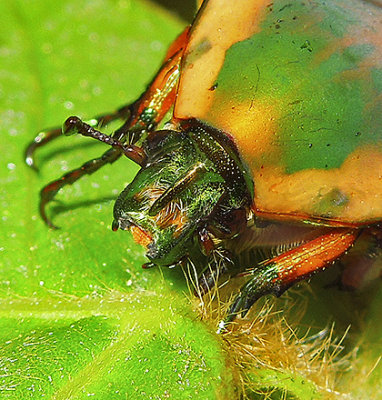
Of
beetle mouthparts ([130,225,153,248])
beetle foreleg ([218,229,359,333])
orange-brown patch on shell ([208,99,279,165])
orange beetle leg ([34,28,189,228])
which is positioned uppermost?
orange beetle leg ([34,28,189,228])

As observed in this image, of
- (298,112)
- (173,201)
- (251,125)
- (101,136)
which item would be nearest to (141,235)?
(173,201)

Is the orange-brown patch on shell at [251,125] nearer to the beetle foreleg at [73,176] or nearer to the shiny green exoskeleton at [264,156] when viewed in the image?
the shiny green exoskeleton at [264,156]

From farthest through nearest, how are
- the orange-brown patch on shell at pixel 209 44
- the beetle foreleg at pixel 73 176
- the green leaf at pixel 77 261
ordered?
the beetle foreleg at pixel 73 176
the orange-brown patch on shell at pixel 209 44
the green leaf at pixel 77 261

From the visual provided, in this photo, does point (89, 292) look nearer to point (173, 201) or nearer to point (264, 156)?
point (173, 201)

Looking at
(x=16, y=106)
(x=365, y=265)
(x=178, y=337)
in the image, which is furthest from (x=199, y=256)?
(x=16, y=106)

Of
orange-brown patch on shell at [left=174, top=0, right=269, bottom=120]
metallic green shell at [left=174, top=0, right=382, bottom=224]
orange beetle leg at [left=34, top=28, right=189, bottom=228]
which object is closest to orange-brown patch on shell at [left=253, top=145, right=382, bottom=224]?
metallic green shell at [left=174, top=0, right=382, bottom=224]

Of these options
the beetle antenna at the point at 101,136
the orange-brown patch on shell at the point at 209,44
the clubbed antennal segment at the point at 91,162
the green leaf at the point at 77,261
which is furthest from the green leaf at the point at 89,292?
the orange-brown patch on shell at the point at 209,44

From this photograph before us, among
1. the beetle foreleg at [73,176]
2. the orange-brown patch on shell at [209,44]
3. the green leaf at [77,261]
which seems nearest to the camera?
the green leaf at [77,261]

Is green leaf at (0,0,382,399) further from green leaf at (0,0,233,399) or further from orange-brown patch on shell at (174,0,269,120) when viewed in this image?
orange-brown patch on shell at (174,0,269,120)
